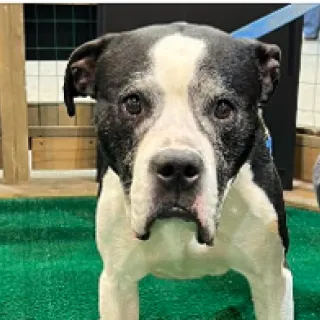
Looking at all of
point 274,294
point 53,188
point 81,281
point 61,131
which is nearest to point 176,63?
point 274,294

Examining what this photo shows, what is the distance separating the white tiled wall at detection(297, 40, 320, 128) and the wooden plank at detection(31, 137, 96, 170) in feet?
4.25

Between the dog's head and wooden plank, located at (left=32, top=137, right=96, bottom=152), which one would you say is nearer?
the dog's head

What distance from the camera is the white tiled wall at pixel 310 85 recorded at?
14.6 ft

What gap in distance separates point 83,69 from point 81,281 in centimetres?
107

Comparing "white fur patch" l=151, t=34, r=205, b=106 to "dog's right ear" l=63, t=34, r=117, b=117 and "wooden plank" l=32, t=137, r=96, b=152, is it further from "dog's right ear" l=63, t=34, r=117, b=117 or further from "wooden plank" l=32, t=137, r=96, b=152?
"wooden plank" l=32, t=137, r=96, b=152

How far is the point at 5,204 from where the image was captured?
3496 millimetres

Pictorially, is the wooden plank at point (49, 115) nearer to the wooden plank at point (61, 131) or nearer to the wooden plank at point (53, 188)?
the wooden plank at point (61, 131)

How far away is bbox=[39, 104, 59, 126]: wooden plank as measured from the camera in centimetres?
412

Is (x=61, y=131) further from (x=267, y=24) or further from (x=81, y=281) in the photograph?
(x=267, y=24)

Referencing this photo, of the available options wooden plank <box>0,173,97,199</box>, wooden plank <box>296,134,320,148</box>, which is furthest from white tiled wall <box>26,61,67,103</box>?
wooden plank <box>296,134,320,148</box>

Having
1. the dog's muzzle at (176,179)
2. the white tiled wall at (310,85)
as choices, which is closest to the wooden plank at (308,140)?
the white tiled wall at (310,85)

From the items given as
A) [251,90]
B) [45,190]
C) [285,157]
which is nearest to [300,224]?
[285,157]

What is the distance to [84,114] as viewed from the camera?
4129 mm

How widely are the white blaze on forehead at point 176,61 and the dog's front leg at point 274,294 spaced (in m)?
0.54
